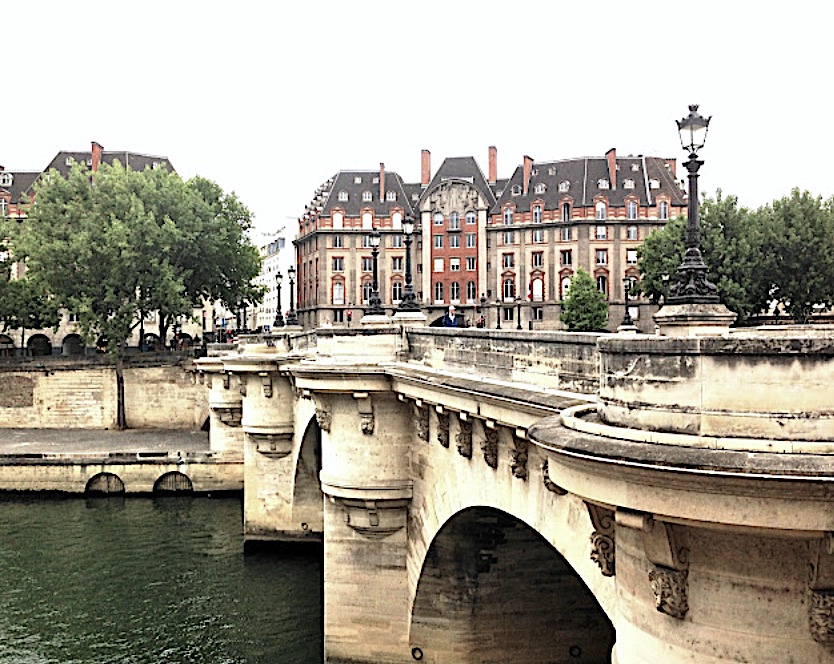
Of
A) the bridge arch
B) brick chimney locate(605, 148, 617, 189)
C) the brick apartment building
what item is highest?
brick chimney locate(605, 148, 617, 189)

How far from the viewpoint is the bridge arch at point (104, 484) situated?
45.9 m

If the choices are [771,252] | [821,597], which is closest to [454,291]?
[771,252]

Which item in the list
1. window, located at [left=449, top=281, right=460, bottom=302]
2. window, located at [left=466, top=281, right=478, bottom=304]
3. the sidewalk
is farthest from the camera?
window, located at [left=449, top=281, right=460, bottom=302]

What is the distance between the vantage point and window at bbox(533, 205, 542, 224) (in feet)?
300

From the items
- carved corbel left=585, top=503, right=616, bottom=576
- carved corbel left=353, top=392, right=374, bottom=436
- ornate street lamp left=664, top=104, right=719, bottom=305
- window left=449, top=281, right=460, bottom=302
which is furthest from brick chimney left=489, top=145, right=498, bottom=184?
carved corbel left=585, top=503, right=616, bottom=576

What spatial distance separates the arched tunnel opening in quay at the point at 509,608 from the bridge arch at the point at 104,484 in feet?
95.7

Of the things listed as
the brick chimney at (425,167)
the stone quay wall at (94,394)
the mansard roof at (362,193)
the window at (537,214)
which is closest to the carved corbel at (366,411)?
the stone quay wall at (94,394)

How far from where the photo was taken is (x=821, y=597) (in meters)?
7.04

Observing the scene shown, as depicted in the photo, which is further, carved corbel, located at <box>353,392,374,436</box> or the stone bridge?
carved corbel, located at <box>353,392,374,436</box>

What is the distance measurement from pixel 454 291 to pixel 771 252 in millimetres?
41032

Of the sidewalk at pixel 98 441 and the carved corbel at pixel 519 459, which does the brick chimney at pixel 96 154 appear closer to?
the sidewalk at pixel 98 441

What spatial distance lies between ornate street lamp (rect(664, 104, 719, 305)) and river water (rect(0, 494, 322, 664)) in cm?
1499

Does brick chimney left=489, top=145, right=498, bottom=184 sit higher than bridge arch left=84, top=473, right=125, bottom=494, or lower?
higher

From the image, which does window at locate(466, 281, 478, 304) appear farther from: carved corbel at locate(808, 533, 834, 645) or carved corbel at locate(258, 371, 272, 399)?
carved corbel at locate(808, 533, 834, 645)
